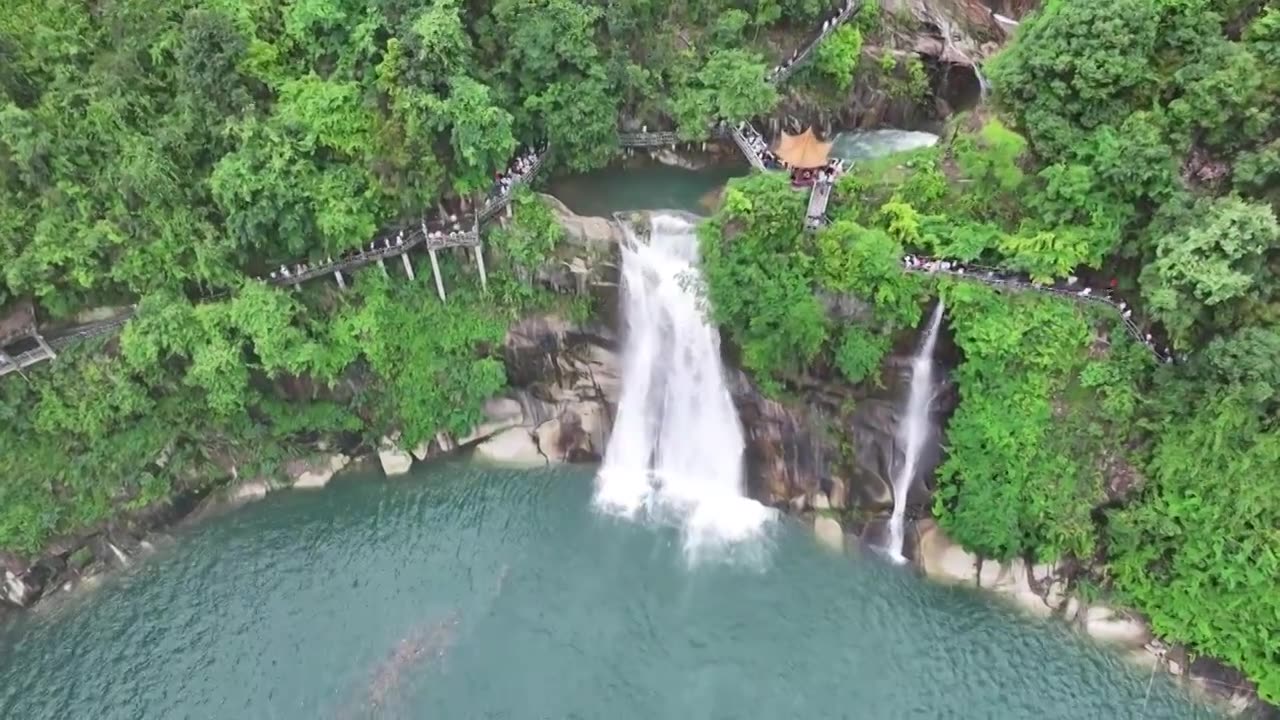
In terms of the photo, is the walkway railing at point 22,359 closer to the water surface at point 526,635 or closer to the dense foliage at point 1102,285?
the water surface at point 526,635

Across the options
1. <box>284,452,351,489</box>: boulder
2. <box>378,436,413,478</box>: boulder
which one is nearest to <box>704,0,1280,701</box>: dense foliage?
<box>378,436,413,478</box>: boulder

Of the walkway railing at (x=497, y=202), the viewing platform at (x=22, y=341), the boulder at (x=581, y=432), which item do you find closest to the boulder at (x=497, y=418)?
the boulder at (x=581, y=432)

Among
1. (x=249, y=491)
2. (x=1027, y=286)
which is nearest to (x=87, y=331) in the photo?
(x=249, y=491)

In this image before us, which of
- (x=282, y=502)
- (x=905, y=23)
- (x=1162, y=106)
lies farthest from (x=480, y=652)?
(x=905, y=23)

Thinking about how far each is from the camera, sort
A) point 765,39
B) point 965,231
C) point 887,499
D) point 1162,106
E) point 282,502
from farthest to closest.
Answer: point 765,39
point 282,502
point 887,499
point 965,231
point 1162,106

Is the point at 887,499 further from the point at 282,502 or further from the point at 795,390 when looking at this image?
the point at 282,502
